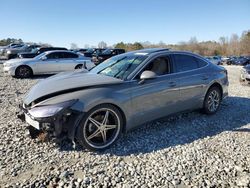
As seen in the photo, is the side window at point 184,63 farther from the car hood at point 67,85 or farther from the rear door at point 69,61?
the rear door at point 69,61

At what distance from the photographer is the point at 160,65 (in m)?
4.33

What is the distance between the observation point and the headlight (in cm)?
310

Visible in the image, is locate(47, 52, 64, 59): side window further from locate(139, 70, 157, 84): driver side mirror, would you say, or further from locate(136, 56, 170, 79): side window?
Result: locate(139, 70, 157, 84): driver side mirror

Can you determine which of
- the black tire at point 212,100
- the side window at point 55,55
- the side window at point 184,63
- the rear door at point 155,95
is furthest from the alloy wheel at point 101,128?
the side window at point 55,55

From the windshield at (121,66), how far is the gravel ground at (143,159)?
1.13 m

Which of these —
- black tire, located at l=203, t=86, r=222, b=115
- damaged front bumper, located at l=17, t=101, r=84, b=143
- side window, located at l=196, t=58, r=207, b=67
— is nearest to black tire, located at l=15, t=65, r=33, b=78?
damaged front bumper, located at l=17, t=101, r=84, b=143

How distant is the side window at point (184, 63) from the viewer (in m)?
4.54

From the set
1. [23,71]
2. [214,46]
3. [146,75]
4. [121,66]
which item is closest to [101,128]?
[146,75]

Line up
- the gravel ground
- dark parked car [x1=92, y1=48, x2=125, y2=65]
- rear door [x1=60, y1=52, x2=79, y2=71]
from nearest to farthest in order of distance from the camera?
the gravel ground
rear door [x1=60, y1=52, x2=79, y2=71]
dark parked car [x1=92, y1=48, x2=125, y2=65]

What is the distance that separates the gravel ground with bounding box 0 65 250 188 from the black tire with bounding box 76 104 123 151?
14 centimetres

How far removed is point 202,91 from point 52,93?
3191 millimetres

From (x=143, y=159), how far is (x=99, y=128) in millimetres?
814

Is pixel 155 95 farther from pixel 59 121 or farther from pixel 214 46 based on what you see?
pixel 214 46

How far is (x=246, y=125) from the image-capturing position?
4.70 meters
